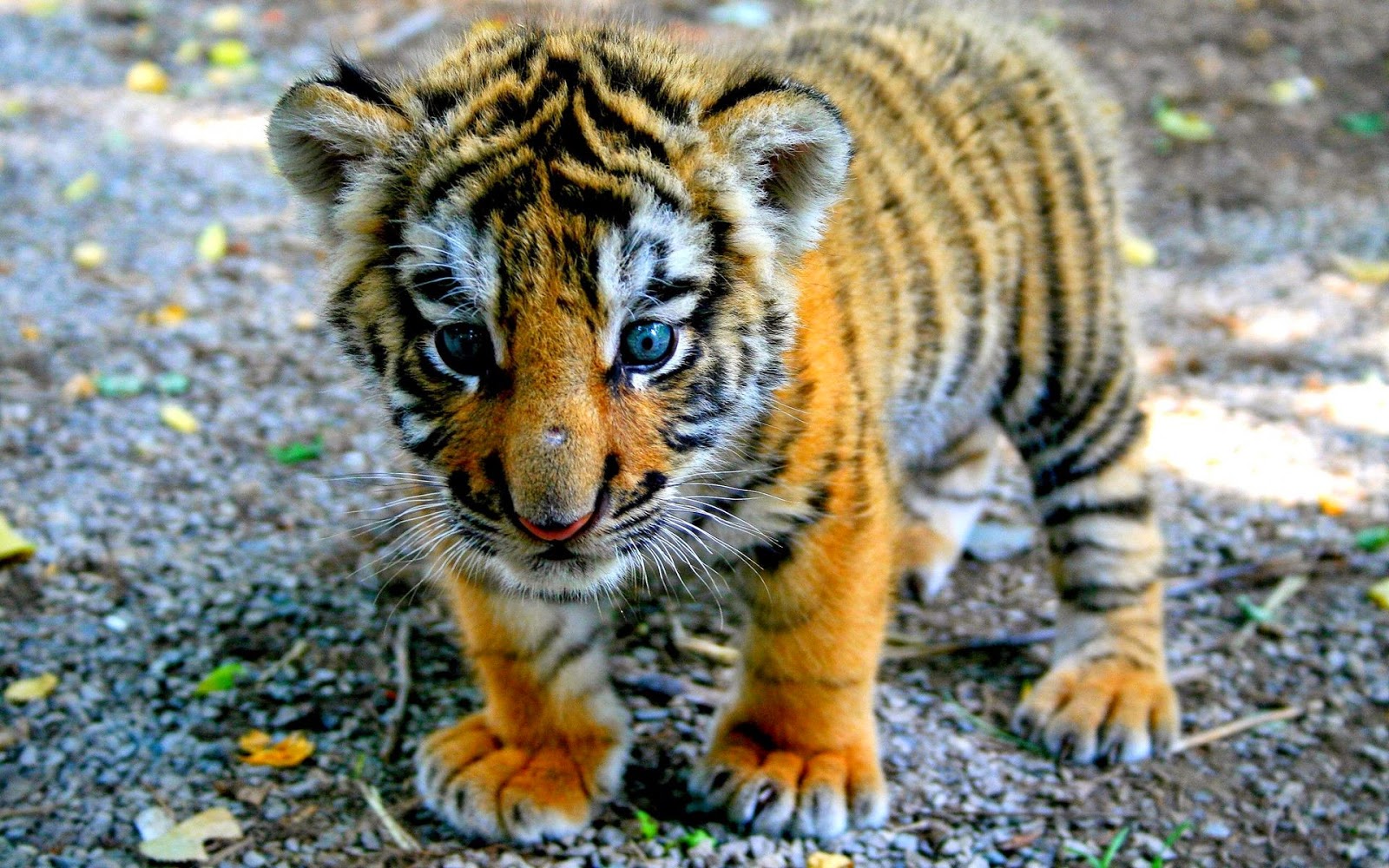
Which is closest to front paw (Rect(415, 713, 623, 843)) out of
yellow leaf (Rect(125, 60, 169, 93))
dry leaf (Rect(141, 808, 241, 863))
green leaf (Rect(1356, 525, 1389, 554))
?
dry leaf (Rect(141, 808, 241, 863))

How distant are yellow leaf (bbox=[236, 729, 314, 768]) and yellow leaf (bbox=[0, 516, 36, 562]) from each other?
94cm

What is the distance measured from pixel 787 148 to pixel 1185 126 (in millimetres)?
4915

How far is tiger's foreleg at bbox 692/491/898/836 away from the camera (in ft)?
9.23

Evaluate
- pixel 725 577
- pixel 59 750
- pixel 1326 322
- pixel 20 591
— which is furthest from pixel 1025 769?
pixel 1326 322

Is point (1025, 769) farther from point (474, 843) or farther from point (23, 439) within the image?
point (23, 439)

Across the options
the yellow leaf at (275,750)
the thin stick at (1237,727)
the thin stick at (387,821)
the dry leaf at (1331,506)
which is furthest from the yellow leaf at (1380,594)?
the yellow leaf at (275,750)

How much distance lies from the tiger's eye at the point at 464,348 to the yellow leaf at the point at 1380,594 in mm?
2642

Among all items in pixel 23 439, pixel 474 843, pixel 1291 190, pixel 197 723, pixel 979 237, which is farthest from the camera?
pixel 1291 190

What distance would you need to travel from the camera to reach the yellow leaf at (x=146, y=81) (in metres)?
6.71

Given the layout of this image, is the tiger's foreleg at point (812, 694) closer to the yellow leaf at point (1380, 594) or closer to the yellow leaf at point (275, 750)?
the yellow leaf at point (275, 750)

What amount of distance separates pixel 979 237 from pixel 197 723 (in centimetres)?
216

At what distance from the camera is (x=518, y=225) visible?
2.25 meters

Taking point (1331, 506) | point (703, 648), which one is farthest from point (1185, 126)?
point (703, 648)

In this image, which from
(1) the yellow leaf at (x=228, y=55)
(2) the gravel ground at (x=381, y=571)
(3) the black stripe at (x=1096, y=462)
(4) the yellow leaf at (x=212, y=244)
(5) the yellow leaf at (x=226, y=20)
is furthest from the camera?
(5) the yellow leaf at (x=226, y=20)
